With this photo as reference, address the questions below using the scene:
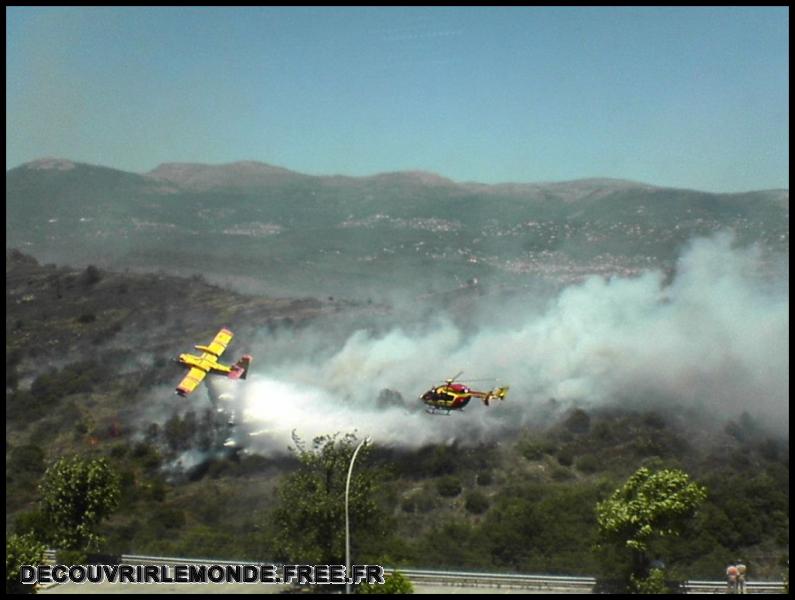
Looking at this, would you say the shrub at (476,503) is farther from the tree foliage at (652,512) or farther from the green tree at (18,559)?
the green tree at (18,559)

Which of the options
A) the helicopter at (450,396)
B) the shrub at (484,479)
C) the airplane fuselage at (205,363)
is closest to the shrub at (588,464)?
the shrub at (484,479)

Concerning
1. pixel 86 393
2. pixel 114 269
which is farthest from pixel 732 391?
pixel 114 269

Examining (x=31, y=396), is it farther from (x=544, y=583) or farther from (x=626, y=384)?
(x=544, y=583)

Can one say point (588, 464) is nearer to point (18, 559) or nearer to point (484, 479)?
point (484, 479)

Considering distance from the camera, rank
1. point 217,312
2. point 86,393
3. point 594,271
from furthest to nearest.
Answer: point 594,271
point 217,312
point 86,393

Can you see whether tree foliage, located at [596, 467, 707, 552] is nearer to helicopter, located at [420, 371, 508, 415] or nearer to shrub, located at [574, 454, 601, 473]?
helicopter, located at [420, 371, 508, 415]

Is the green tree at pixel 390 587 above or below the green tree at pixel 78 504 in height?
above
